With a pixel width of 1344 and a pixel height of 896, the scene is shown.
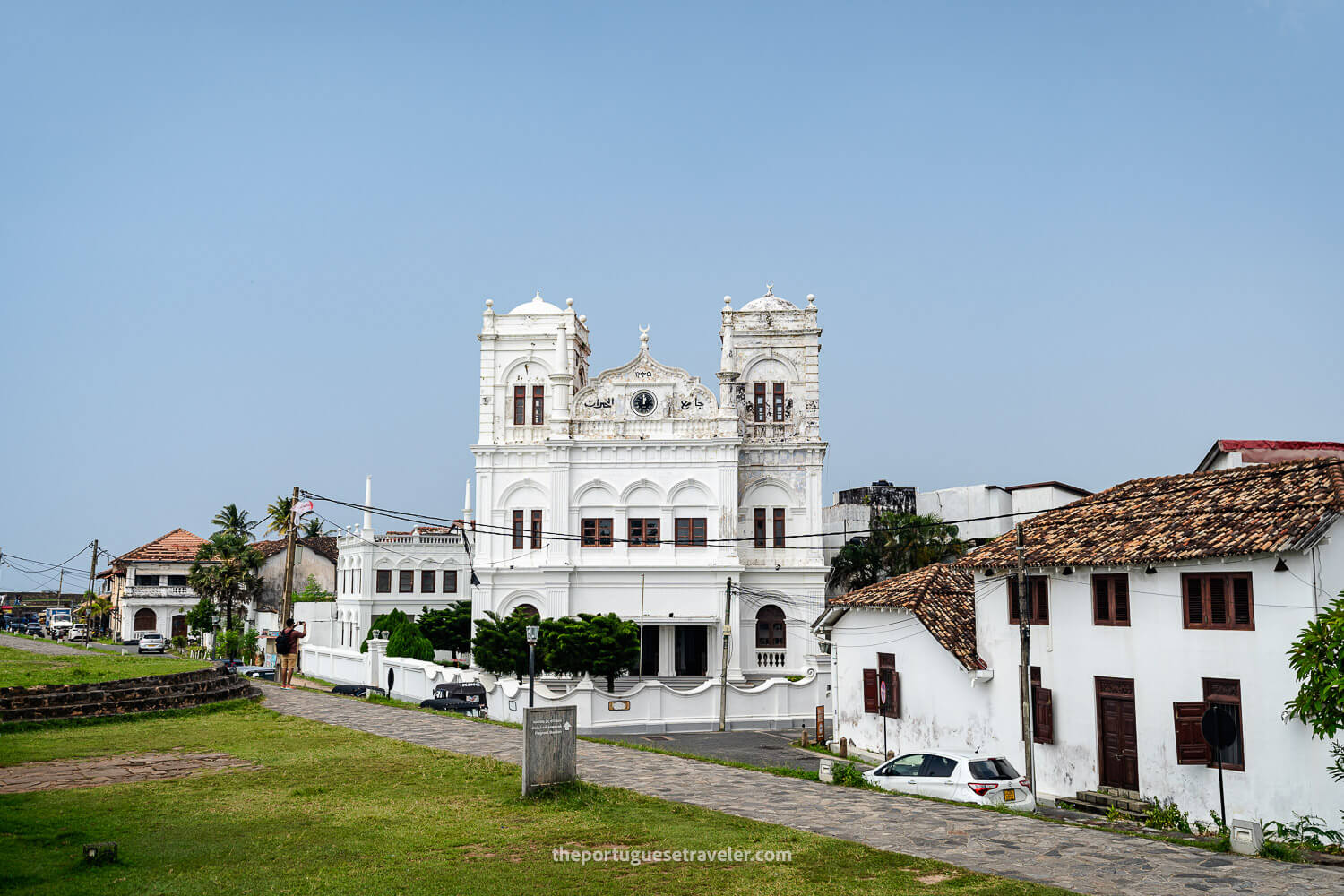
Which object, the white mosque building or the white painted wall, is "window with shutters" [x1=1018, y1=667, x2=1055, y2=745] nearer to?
the white painted wall

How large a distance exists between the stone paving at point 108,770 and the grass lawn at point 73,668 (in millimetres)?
6163

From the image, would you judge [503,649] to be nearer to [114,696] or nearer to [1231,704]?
[114,696]

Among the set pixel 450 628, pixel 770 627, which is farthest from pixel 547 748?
pixel 450 628

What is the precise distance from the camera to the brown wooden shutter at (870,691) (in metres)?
27.5

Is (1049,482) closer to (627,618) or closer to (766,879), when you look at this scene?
(627,618)

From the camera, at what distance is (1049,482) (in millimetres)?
52562

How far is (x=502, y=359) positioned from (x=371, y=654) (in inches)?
585

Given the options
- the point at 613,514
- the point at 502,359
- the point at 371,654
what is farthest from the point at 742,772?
the point at 502,359

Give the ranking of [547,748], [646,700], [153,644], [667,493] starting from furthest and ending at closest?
[153,644] < [667,493] < [646,700] < [547,748]

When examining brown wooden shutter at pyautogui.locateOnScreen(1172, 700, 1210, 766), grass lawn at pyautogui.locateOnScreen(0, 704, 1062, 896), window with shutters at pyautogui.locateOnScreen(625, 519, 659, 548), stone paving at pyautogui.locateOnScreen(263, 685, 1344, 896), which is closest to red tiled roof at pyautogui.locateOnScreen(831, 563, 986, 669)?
brown wooden shutter at pyautogui.locateOnScreen(1172, 700, 1210, 766)

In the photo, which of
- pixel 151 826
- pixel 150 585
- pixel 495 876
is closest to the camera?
pixel 495 876

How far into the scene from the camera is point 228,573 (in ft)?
193

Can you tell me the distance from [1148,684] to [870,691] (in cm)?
888

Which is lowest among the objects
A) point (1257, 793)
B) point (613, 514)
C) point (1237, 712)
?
point (1257, 793)
